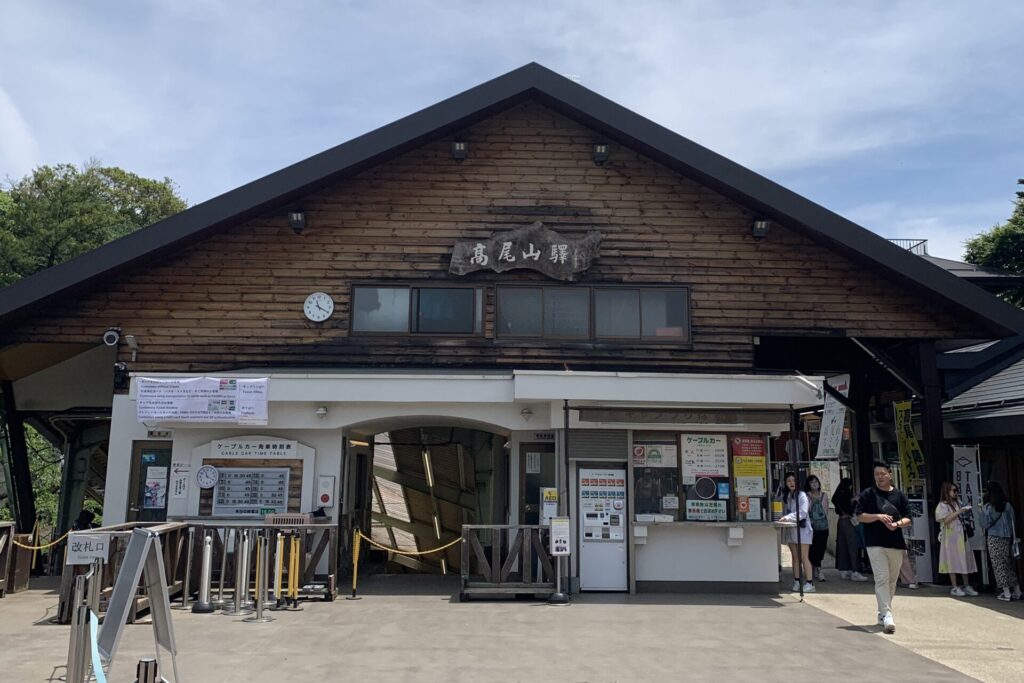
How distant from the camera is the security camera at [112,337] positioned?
40.5 feet

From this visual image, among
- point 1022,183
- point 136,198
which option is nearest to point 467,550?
point 1022,183

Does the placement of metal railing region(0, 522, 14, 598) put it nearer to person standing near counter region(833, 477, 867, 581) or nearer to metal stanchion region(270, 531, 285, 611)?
metal stanchion region(270, 531, 285, 611)

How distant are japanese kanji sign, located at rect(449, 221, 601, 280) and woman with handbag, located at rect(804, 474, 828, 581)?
4964 millimetres

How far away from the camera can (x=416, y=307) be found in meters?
12.7

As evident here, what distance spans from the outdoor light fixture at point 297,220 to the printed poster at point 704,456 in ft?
21.6

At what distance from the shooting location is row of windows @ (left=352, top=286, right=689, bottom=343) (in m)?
12.7

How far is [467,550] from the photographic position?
1066 cm

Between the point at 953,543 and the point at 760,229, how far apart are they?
17.5 ft

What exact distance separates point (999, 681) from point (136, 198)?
146ft

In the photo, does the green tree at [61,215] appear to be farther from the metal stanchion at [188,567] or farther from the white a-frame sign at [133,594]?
the white a-frame sign at [133,594]

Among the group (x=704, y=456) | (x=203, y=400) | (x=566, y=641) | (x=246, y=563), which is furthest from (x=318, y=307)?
(x=566, y=641)

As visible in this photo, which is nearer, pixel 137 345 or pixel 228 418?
pixel 228 418

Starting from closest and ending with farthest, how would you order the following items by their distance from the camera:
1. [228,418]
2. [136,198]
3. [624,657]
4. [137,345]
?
1. [624,657]
2. [228,418]
3. [137,345]
4. [136,198]

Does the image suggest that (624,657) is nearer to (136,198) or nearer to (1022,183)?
(1022,183)
